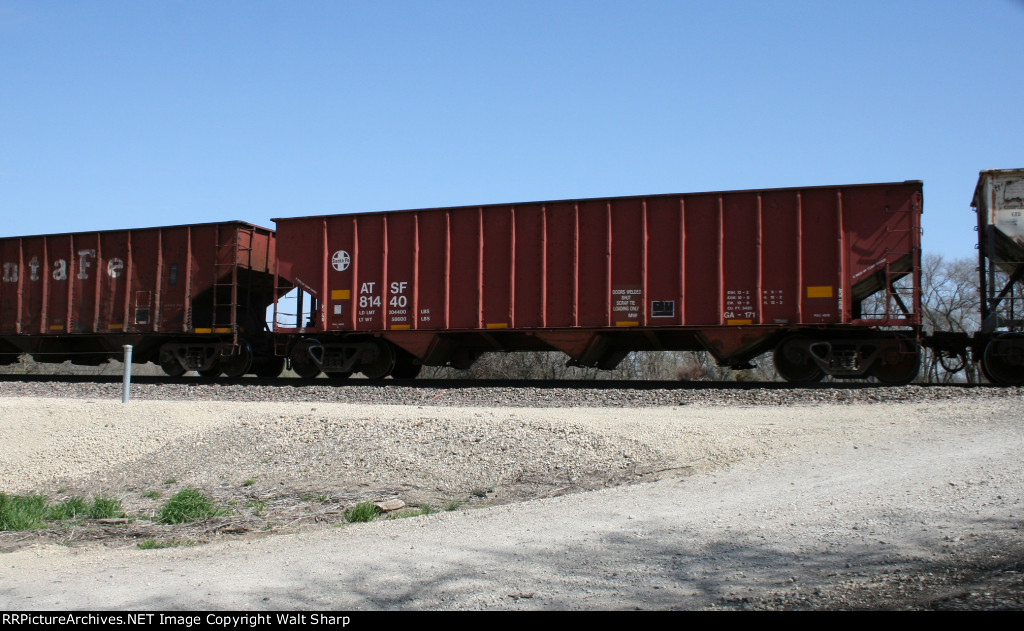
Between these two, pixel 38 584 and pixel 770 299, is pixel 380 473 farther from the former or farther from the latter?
pixel 770 299

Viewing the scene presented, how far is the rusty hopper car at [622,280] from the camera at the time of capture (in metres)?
13.1

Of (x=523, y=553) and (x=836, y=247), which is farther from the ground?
(x=836, y=247)

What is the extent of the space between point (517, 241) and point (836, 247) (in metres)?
5.81

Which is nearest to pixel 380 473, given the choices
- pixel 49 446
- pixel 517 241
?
pixel 49 446

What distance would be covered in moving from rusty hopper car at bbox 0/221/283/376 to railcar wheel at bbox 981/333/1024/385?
14.5 metres

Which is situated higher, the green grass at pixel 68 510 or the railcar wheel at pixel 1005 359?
the railcar wheel at pixel 1005 359

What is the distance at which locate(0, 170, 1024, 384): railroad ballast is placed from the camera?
13.1m

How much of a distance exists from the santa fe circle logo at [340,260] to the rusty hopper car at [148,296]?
7.70ft

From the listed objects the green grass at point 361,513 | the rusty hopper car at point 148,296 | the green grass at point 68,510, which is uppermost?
the rusty hopper car at point 148,296

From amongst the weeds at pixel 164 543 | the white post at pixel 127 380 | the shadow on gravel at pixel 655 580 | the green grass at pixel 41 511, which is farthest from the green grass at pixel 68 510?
the white post at pixel 127 380

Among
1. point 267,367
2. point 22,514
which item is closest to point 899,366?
point 22,514

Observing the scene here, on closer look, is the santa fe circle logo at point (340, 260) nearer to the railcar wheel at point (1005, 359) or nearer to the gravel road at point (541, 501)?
the gravel road at point (541, 501)

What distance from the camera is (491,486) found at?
25.2 ft

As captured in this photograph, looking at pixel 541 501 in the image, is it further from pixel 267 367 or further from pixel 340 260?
pixel 267 367
